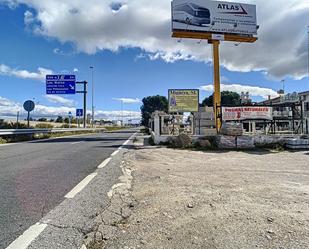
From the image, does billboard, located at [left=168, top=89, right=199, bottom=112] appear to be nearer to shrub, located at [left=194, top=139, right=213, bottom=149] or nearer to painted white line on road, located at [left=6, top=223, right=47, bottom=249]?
shrub, located at [left=194, top=139, right=213, bottom=149]

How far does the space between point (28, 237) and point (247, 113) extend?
15.7 metres

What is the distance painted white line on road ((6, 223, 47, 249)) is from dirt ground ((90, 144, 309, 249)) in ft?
2.88

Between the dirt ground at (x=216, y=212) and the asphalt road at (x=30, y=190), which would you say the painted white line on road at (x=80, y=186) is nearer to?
the asphalt road at (x=30, y=190)

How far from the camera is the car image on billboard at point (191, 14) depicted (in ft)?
89.6

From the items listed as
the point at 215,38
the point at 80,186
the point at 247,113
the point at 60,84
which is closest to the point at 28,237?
the point at 80,186

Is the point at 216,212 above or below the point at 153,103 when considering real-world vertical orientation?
below

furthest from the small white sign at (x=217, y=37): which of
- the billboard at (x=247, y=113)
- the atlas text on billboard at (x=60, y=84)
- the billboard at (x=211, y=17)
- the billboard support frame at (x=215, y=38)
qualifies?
the atlas text on billboard at (x=60, y=84)

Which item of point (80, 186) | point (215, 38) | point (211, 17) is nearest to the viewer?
point (80, 186)

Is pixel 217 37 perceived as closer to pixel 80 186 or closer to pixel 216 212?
pixel 80 186

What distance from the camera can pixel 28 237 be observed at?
12.8ft

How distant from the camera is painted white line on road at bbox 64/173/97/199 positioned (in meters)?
6.02

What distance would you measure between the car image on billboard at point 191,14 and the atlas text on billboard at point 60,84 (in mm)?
16763

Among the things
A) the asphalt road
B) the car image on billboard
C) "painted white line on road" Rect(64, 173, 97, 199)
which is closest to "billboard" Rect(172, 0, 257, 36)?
the car image on billboard

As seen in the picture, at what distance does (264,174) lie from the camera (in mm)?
8367
